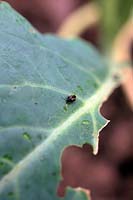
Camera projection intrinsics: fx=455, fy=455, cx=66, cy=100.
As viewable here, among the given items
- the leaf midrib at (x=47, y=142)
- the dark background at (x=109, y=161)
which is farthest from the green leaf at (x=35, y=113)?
the dark background at (x=109, y=161)

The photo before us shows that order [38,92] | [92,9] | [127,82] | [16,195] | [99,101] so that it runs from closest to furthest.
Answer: [16,195], [38,92], [99,101], [127,82], [92,9]

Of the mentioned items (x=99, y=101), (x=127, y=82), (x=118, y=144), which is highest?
(x=99, y=101)

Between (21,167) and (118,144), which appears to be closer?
(21,167)

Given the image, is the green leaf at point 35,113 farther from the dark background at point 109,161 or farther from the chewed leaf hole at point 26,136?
the dark background at point 109,161

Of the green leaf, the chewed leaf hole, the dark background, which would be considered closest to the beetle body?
the green leaf

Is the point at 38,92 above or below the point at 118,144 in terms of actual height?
above

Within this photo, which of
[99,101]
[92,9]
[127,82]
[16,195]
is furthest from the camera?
[92,9]

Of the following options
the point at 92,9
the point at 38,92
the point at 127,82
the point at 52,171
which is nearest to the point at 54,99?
the point at 38,92

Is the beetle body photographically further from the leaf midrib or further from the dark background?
the dark background

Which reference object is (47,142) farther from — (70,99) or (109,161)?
(109,161)

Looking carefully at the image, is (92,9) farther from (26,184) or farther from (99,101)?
(26,184)
